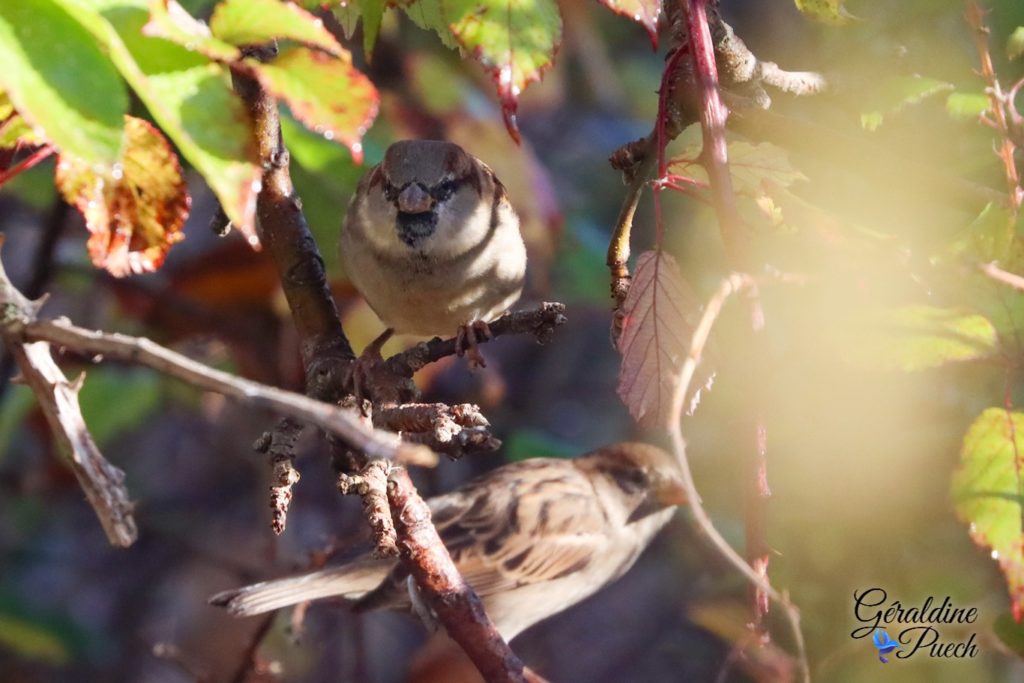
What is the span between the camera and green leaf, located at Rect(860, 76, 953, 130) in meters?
0.99

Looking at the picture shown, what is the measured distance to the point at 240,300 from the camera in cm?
210

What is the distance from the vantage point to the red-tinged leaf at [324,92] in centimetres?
58

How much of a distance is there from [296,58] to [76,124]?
12 cm

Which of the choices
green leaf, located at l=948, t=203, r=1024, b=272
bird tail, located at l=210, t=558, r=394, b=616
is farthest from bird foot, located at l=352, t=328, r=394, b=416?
bird tail, located at l=210, t=558, r=394, b=616

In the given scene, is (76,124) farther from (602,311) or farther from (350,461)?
(602,311)

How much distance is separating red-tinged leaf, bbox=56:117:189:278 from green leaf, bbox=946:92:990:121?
0.70m

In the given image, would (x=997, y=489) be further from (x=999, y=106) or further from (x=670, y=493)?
(x=670, y=493)

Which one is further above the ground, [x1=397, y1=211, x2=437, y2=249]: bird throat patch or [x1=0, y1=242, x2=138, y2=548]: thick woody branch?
[x1=0, y1=242, x2=138, y2=548]: thick woody branch

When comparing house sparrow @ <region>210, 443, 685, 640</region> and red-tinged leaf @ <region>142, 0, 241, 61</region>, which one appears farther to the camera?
house sparrow @ <region>210, 443, 685, 640</region>

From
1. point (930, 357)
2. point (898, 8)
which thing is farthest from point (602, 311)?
point (930, 357)

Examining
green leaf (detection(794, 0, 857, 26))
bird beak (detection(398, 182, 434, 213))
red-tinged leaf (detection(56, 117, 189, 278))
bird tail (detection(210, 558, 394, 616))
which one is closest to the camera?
red-tinged leaf (detection(56, 117, 189, 278))

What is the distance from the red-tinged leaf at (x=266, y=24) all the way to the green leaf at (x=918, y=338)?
21.5 inches

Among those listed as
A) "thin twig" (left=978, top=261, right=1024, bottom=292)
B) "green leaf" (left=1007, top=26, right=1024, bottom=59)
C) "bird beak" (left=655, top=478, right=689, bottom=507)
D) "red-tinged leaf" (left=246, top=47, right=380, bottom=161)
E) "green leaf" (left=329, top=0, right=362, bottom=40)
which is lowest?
"bird beak" (left=655, top=478, right=689, bottom=507)

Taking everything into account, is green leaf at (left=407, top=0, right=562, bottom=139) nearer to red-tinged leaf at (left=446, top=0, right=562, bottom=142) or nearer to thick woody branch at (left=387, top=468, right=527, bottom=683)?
red-tinged leaf at (left=446, top=0, right=562, bottom=142)
